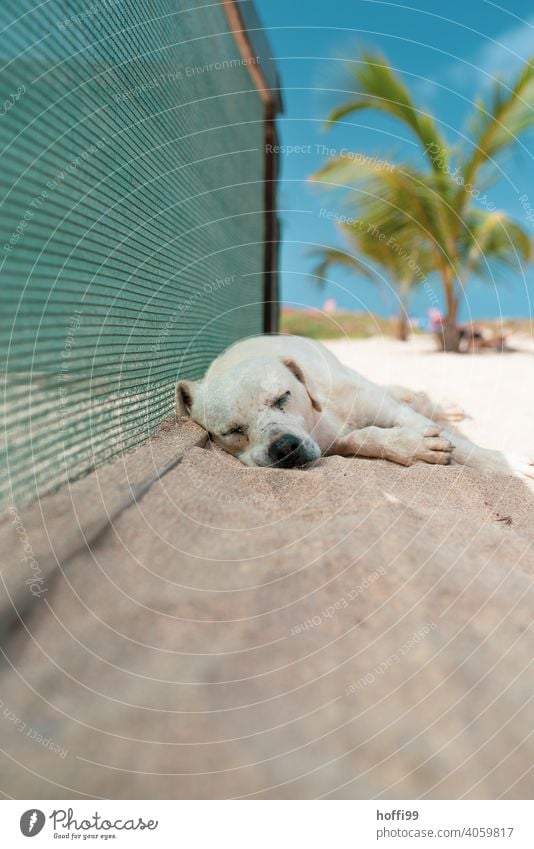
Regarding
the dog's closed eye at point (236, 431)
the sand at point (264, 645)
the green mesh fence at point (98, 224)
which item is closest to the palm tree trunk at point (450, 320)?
the green mesh fence at point (98, 224)

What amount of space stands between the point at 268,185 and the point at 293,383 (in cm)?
497

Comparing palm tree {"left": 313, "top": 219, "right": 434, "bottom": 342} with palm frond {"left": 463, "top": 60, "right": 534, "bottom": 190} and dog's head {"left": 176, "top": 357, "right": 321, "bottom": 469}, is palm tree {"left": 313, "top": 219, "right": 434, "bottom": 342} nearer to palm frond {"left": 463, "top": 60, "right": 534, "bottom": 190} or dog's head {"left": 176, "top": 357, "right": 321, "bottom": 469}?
palm frond {"left": 463, "top": 60, "right": 534, "bottom": 190}

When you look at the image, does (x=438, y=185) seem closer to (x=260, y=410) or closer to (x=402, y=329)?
(x=402, y=329)

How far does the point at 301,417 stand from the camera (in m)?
3.30

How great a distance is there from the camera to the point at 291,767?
1201mm

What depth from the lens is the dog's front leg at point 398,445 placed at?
3281 millimetres

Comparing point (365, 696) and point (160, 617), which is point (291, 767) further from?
point (160, 617)

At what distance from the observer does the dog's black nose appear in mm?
2922

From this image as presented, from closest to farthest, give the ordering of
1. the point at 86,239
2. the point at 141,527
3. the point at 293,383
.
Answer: the point at 141,527 < the point at 86,239 < the point at 293,383

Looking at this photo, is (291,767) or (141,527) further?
(141,527)

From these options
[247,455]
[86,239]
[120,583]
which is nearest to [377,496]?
[247,455]

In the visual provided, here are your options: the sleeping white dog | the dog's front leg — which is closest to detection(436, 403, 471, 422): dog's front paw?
the sleeping white dog
